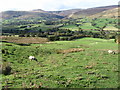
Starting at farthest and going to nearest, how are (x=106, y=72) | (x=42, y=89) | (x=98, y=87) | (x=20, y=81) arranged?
(x=106, y=72) < (x=20, y=81) < (x=98, y=87) < (x=42, y=89)

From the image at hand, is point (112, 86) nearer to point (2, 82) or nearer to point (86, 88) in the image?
point (86, 88)

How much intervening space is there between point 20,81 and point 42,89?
10.8ft

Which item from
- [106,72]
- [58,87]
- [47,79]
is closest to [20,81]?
[47,79]

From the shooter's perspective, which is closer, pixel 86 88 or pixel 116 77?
pixel 86 88

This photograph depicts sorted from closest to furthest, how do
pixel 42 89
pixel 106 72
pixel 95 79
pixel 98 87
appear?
pixel 42 89, pixel 98 87, pixel 95 79, pixel 106 72

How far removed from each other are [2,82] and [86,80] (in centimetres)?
940

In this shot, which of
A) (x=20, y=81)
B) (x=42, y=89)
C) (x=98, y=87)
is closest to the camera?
(x=42, y=89)

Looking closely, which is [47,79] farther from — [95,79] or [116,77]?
[116,77]

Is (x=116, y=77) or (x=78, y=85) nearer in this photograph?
(x=78, y=85)

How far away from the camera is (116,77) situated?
18000 mm

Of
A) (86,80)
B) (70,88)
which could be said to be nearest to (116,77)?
(86,80)

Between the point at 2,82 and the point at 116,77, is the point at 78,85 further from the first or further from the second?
the point at 2,82

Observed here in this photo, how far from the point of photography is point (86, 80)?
16672 mm

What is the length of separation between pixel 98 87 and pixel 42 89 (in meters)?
5.81
